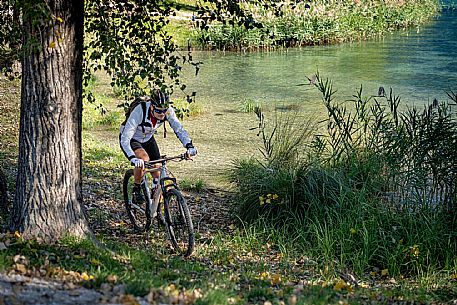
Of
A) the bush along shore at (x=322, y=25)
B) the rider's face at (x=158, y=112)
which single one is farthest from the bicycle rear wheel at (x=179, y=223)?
the bush along shore at (x=322, y=25)

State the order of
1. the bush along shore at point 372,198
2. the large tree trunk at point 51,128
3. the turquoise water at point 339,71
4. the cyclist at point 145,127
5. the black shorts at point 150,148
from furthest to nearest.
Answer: the turquoise water at point 339,71 → the black shorts at point 150,148 → the bush along shore at point 372,198 → the cyclist at point 145,127 → the large tree trunk at point 51,128

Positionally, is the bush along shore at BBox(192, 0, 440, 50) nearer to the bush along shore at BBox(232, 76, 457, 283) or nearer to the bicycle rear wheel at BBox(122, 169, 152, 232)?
the bush along shore at BBox(232, 76, 457, 283)

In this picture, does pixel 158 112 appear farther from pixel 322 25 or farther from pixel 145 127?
pixel 322 25

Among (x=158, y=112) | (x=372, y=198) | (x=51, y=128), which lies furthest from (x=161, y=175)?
(x=372, y=198)

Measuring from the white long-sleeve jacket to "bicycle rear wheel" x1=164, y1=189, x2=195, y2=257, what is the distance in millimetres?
547

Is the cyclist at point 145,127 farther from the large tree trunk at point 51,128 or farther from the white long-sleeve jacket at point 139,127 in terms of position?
the large tree trunk at point 51,128

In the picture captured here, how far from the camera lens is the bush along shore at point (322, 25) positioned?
88.5 feet

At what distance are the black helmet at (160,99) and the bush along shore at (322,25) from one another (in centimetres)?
1749

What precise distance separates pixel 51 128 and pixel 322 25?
78.8 feet

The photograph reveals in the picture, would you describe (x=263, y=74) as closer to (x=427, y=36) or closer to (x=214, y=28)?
(x=214, y=28)

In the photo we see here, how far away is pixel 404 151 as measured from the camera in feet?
26.9

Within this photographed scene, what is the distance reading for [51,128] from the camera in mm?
6211

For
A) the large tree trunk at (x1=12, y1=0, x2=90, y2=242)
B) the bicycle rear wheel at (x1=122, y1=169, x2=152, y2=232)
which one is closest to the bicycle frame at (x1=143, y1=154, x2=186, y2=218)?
the bicycle rear wheel at (x1=122, y1=169, x2=152, y2=232)

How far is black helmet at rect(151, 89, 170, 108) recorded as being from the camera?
693 centimetres
